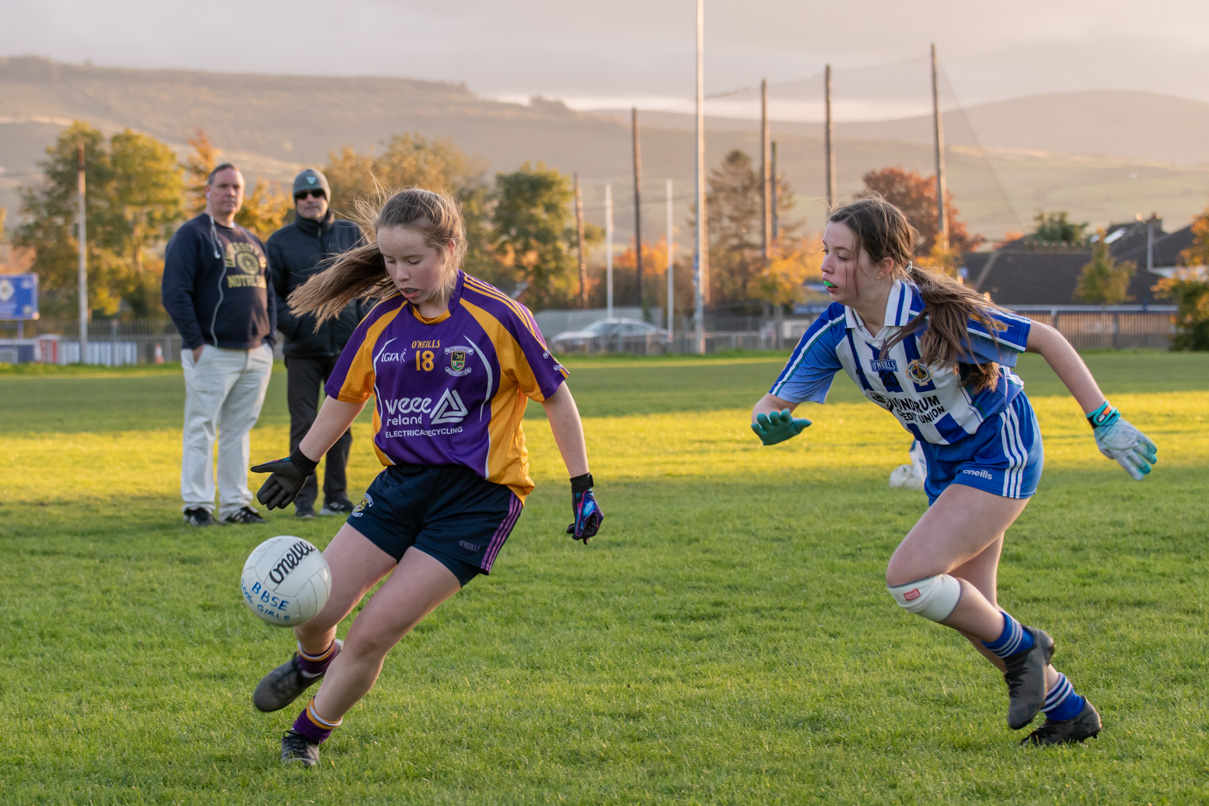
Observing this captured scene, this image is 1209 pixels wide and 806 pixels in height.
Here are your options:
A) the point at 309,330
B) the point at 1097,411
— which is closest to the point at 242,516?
the point at 309,330

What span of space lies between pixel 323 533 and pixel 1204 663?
5300mm

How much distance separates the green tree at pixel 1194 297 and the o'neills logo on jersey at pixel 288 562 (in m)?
48.7

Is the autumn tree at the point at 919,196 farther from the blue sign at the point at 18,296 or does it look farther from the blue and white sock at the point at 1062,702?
the blue and white sock at the point at 1062,702

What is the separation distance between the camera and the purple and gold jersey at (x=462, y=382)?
11.9 feet

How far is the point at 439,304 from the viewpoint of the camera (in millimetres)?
3682

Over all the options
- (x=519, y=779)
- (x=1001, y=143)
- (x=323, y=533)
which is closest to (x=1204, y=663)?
(x=519, y=779)

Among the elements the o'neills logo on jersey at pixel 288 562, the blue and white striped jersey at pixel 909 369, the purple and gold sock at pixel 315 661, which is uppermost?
the blue and white striped jersey at pixel 909 369

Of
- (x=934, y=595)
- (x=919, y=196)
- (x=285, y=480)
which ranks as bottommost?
(x=934, y=595)

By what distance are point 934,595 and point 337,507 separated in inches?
228

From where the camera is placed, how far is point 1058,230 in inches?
3590

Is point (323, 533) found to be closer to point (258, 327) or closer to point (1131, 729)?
point (258, 327)

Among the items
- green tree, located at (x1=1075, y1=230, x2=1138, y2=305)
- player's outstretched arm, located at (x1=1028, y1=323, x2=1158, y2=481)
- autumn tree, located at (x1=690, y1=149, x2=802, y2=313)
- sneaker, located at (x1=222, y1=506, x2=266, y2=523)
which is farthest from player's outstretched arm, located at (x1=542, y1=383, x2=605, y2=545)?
autumn tree, located at (x1=690, y1=149, x2=802, y2=313)

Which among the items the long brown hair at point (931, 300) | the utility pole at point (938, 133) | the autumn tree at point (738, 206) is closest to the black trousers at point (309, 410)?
the long brown hair at point (931, 300)

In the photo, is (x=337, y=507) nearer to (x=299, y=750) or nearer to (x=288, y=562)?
(x=299, y=750)
